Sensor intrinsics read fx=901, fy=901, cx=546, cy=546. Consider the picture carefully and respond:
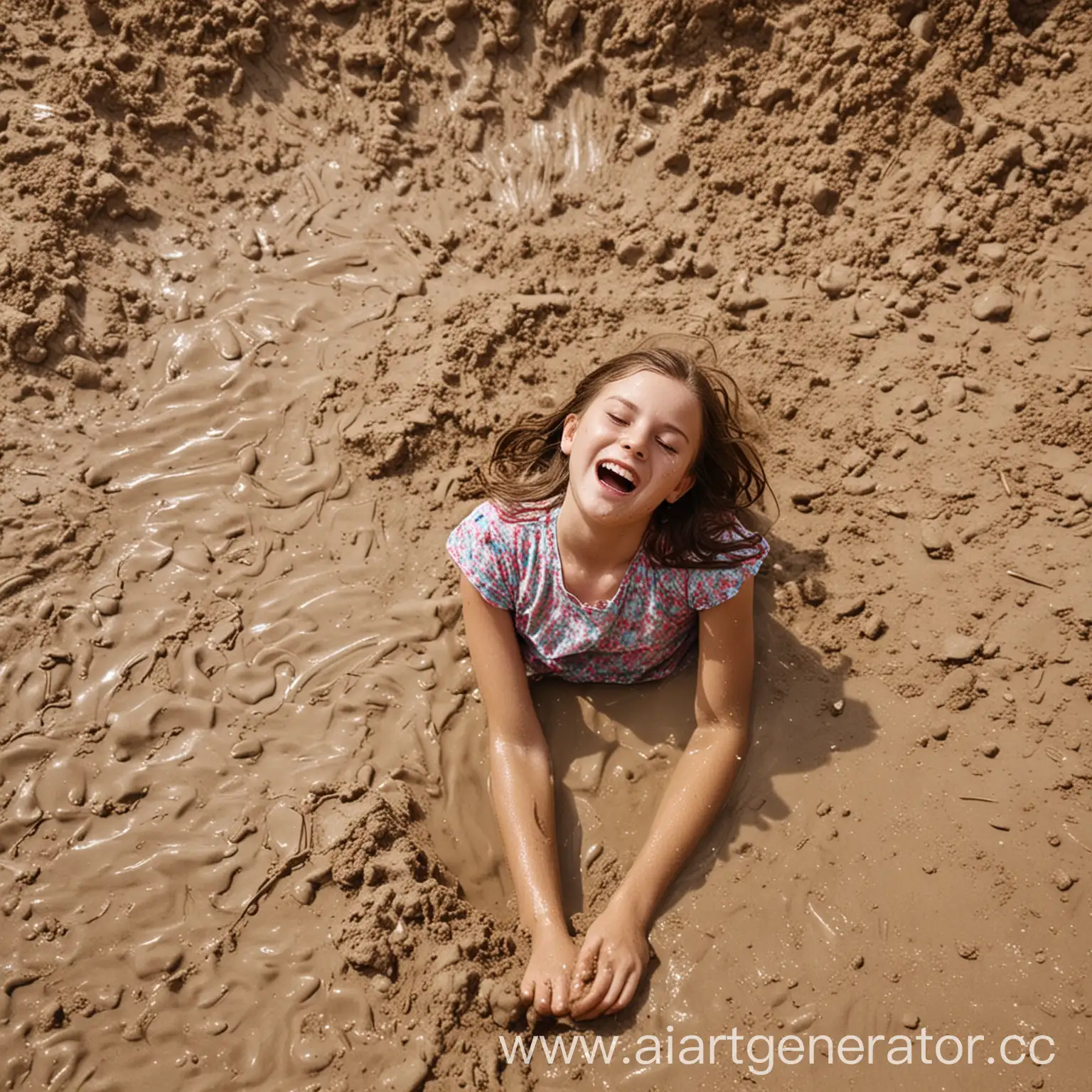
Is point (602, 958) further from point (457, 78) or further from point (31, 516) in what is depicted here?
point (457, 78)

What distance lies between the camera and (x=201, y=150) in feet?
13.4

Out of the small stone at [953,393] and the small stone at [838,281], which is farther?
the small stone at [838,281]

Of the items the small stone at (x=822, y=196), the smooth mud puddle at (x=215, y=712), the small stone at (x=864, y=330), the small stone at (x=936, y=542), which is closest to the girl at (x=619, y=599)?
the smooth mud puddle at (x=215, y=712)

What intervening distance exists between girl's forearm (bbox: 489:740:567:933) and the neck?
615 millimetres

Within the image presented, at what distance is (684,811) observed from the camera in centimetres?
259

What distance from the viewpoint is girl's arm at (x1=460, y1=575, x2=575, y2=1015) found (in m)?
2.52

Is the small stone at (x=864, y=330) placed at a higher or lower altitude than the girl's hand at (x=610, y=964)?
higher

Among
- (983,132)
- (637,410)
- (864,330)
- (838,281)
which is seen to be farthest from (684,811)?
(983,132)

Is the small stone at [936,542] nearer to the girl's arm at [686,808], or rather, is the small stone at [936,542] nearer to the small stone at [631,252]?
the girl's arm at [686,808]

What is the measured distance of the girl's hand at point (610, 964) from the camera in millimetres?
2342

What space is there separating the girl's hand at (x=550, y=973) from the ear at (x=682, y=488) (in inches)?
48.0

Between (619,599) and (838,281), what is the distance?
182 cm

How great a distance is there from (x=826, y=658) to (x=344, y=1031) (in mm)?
1805

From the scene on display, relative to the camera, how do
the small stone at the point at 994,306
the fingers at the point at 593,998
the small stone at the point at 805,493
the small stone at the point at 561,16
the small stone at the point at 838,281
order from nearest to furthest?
the fingers at the point at 593,998 < the small stone at the point at 805,493 < the small stone at the point at 994,306 < the small stone at the point at 838,281 < the small stone at the point at 561,16
